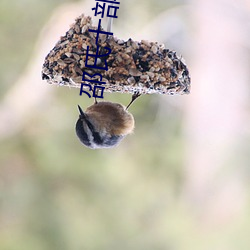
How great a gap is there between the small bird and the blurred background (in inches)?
57.3

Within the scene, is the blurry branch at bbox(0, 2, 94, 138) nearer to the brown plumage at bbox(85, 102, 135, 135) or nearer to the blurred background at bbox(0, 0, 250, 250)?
the blurred background at bbox(0, 0, 250, 250)

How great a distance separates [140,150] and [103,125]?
6.34ft

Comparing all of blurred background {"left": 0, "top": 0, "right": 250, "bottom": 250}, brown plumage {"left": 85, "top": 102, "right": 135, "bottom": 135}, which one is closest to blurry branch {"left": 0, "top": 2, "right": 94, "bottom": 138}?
blurred background {"left": 0, "top": 0, "right": 250, "bottom": 250}

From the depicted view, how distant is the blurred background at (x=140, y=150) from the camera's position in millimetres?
2785

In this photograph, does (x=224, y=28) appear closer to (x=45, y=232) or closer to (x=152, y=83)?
(x=45, y=232)

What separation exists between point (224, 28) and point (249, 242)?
1.31 m

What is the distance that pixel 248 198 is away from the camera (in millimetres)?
3174

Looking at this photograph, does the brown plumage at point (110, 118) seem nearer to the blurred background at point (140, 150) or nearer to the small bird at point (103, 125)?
the small bird at point (103, 125)

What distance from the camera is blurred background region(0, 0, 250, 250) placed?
279 centimetres

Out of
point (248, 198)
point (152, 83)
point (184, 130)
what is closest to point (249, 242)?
point (248, 198)

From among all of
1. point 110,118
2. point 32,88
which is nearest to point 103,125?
point 110,118

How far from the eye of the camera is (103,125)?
119 centimetres

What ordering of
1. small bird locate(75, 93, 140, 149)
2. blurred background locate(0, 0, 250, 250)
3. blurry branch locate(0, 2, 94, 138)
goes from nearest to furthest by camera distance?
small bird locate(75, 93, 140, 149)
blurry branch locate(0, 2, 94, 138)
blurred background locate(0, 0, 250, 250)

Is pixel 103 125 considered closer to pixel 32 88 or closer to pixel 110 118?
pixel 110 118
